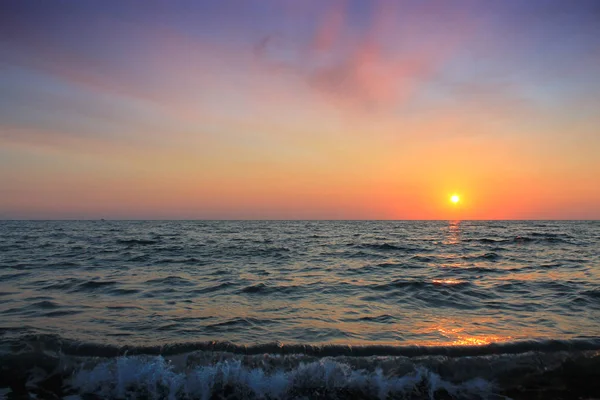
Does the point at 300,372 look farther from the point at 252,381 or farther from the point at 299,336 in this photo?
the point at 299,336

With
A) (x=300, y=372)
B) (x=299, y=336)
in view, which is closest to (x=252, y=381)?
(x=300, y=372)

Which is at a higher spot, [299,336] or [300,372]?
[299,336]

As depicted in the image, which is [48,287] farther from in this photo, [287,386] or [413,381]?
[413,381]

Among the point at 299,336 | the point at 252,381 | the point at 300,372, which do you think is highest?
the point at 299,336

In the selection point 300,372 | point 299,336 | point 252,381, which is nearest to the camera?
point 252,381

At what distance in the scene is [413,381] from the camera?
683 centimetres

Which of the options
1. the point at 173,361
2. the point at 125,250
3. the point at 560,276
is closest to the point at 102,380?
the point at 173,361

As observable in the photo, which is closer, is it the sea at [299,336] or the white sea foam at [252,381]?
the white sea foam at [252,381]

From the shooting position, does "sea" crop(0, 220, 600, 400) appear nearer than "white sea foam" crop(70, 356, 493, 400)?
No

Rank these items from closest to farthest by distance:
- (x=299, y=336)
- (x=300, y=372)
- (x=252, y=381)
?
(x=252, y=381) < (x=300, y=372) < (x=299, y=336)

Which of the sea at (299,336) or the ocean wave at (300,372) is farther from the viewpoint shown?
the sea at (299,336)

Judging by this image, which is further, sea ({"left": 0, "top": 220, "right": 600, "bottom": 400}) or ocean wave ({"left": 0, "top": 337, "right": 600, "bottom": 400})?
sea ({"left": 0, "top": 220, "right": 600, "bottom": 400})

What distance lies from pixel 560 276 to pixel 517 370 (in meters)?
12.0

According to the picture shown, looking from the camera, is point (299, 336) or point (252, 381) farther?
point (299, 336)
